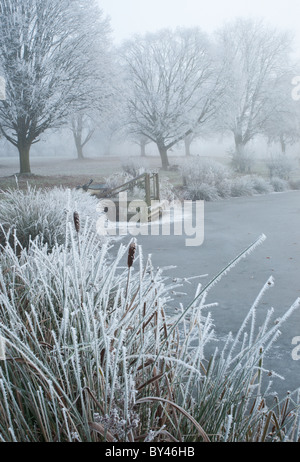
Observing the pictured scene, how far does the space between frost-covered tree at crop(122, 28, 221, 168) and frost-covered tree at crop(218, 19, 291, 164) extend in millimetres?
1349

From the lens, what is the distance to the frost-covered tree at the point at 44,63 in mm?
6113

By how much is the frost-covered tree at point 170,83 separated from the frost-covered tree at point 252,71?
1.35 metres

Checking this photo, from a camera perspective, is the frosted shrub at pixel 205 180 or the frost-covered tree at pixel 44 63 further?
the frosted shrub at pixel 205 180

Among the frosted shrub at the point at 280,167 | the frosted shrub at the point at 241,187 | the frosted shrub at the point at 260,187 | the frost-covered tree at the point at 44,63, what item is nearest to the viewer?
the frost-covered tree at the point at 44,63

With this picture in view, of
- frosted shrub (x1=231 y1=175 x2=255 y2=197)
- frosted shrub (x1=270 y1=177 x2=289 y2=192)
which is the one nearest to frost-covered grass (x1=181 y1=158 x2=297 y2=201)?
frosted shrub (x1=231 y1=175 x2=255 y2=197)

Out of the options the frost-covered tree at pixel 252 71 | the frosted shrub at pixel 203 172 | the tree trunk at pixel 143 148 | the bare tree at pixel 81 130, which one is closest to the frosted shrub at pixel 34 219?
the bare tree at pixel 81 130

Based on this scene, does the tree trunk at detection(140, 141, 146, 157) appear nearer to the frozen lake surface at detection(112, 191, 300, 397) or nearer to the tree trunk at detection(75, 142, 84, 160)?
the tree trunk at detection(75, 142, 84, 160)

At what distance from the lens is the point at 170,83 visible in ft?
31.6

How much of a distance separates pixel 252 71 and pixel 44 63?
7.15m

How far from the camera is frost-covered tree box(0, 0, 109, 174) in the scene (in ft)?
20.1

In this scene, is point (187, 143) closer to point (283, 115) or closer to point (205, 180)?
point (205, 180)

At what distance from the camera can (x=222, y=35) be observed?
11.4m

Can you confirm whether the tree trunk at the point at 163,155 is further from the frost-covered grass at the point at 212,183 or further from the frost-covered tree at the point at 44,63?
the frost-covered tree at the point at 44,63

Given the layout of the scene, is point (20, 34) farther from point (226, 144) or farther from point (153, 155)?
point (226, 144)
